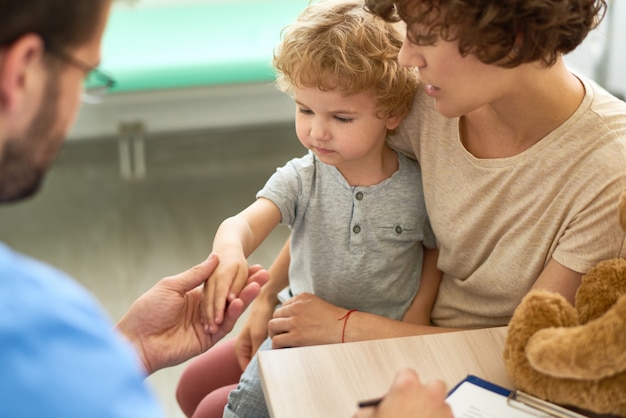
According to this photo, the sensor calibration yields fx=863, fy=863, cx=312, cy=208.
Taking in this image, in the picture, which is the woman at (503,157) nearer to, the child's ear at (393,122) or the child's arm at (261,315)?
the child's ear at (393,122)

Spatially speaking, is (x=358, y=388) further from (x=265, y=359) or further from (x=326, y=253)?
(x=326, y=253)

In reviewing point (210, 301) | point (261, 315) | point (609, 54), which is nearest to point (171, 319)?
point (210, 301)

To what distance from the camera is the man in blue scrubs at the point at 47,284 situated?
0.68m

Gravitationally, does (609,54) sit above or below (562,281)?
below

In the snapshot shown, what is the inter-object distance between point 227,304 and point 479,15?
22.8 inches

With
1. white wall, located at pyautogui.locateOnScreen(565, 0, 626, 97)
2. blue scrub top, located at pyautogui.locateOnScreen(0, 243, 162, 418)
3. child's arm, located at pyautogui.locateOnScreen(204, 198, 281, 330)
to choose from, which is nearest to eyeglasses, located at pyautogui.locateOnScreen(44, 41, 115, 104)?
blue scrub top, located at pyautogui.locateOnScreen(0, 243, 162, 418)

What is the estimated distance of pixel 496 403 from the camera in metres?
1.10

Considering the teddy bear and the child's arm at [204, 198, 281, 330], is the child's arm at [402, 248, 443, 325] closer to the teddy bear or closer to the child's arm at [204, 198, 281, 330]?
the child's arm at [204, 198, 281, 330]

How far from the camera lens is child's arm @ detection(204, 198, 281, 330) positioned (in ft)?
4.44

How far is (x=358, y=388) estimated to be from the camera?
114cm

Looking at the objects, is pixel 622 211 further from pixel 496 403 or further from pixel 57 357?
pixel 57 357

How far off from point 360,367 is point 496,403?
0.19 m

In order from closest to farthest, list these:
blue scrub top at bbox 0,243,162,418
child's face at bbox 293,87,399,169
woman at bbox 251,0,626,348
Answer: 1. blue scrub top at bbox 0,243,162,418
2. woman at bbox 251,0,626,348
3. child's face at bbox 293,87,399,169

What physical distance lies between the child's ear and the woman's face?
0.19 meters
